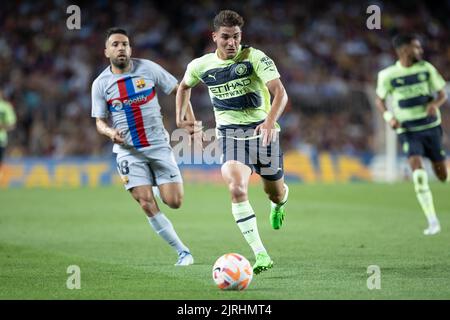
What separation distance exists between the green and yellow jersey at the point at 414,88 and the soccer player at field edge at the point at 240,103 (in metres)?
4.14

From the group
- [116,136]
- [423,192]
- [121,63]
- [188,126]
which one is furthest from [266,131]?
[423,192]

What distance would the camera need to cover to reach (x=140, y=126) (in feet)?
30.6

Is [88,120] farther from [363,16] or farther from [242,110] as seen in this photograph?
[242,110]

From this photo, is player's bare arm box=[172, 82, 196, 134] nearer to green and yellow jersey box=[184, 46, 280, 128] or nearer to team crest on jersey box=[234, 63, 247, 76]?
green and yellow jersey box=[184, 46, 280, 128]

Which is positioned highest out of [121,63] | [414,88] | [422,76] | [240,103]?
[422,76]

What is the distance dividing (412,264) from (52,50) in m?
19.6

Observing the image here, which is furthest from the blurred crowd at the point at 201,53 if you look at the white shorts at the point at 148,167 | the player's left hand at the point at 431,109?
the white shorts at the point at 148,167

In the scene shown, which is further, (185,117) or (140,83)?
(140,83)

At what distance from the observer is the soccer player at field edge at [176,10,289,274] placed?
8297 millimetres

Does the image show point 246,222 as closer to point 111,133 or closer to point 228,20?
point 111,133

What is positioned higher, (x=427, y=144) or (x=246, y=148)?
(x=427, y=144)

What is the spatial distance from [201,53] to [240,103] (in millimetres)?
19278

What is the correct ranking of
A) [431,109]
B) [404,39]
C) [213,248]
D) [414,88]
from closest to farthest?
[213,248], [404,39], [431,109], [414,88]
